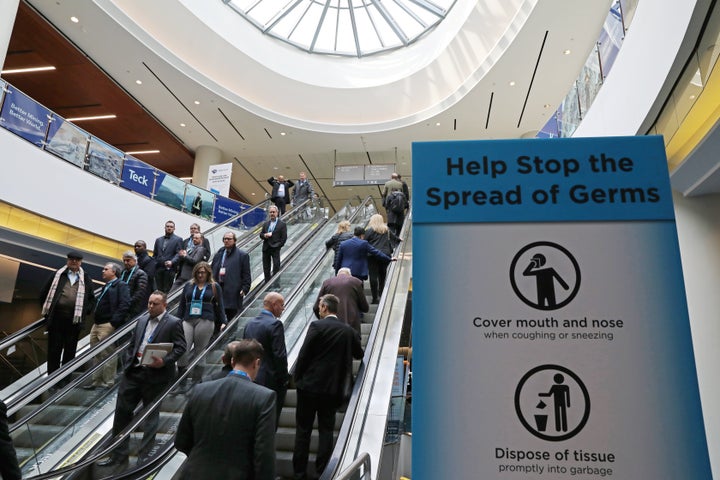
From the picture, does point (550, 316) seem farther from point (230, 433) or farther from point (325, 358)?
point (325, 358)

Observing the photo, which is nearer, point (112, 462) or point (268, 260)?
point (112, 462)

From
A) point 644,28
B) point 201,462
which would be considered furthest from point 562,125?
point 201,462

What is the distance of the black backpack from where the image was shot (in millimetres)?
10438

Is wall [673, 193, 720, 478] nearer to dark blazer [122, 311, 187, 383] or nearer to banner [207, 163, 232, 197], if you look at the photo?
dark blazer [122, 311, 187, 383]

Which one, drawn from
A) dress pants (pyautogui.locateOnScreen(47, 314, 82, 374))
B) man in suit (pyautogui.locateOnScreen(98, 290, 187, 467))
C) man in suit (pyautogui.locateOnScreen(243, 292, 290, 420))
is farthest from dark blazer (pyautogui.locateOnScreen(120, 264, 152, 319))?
man in suit (pyautogui.locateOnScreen(243, 292, 290, 420))

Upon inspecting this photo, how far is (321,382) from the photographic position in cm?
406

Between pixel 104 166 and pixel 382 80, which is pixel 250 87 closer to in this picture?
pixel 382 80

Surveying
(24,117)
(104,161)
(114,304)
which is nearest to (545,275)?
(114,304)

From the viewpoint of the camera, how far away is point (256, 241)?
413 inches

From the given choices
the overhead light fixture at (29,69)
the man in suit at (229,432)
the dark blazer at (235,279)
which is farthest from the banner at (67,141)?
the man in suit at (229,432)

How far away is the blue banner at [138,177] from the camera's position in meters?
13.1

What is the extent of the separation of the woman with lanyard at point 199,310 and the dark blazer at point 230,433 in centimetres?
321

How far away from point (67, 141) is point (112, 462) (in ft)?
30.5

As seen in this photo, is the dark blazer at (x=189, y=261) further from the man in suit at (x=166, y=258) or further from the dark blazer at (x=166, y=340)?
the dark blazer at (x=166, y=340)
